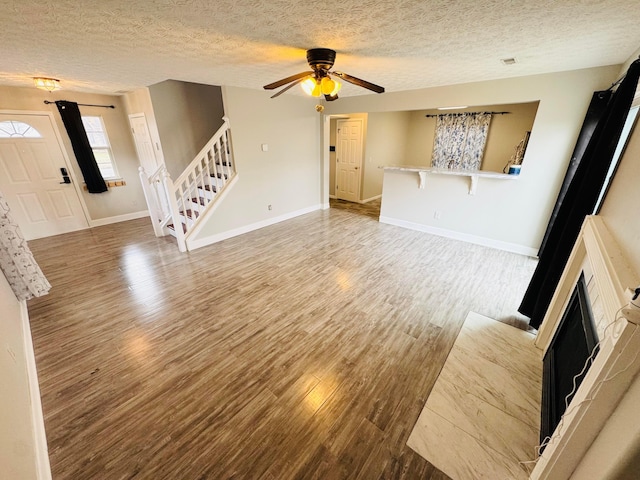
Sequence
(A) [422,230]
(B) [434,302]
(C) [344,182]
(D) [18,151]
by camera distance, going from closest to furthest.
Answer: (B) [434,302]
(D) [18,151]
(A) [422,230]
(C) [344,182]

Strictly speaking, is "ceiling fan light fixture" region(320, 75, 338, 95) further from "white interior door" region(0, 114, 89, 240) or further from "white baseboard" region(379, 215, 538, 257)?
"white interior door" region(0, 114, 89, 240)

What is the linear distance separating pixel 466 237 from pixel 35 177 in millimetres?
7541

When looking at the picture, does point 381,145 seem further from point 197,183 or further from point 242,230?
point 197,183

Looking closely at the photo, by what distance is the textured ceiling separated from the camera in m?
1.46

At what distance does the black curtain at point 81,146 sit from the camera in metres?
4.32

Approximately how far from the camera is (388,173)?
185 inches

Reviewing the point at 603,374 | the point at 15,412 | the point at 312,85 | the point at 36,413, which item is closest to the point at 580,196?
the point at 603,374

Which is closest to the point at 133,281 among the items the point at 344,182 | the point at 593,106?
the point at 344,182

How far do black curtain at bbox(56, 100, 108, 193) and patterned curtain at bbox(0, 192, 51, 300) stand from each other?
297 centimetres

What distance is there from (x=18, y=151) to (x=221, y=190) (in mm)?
3447

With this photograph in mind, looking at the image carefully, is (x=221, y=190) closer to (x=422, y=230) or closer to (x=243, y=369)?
(x=243, y=369)

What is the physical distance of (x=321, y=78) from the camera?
2256mm

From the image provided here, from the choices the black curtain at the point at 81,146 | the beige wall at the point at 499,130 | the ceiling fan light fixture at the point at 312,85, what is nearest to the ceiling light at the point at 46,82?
the black curtain at the point at 81,146

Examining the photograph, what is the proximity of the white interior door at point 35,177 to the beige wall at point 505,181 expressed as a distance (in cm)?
537
